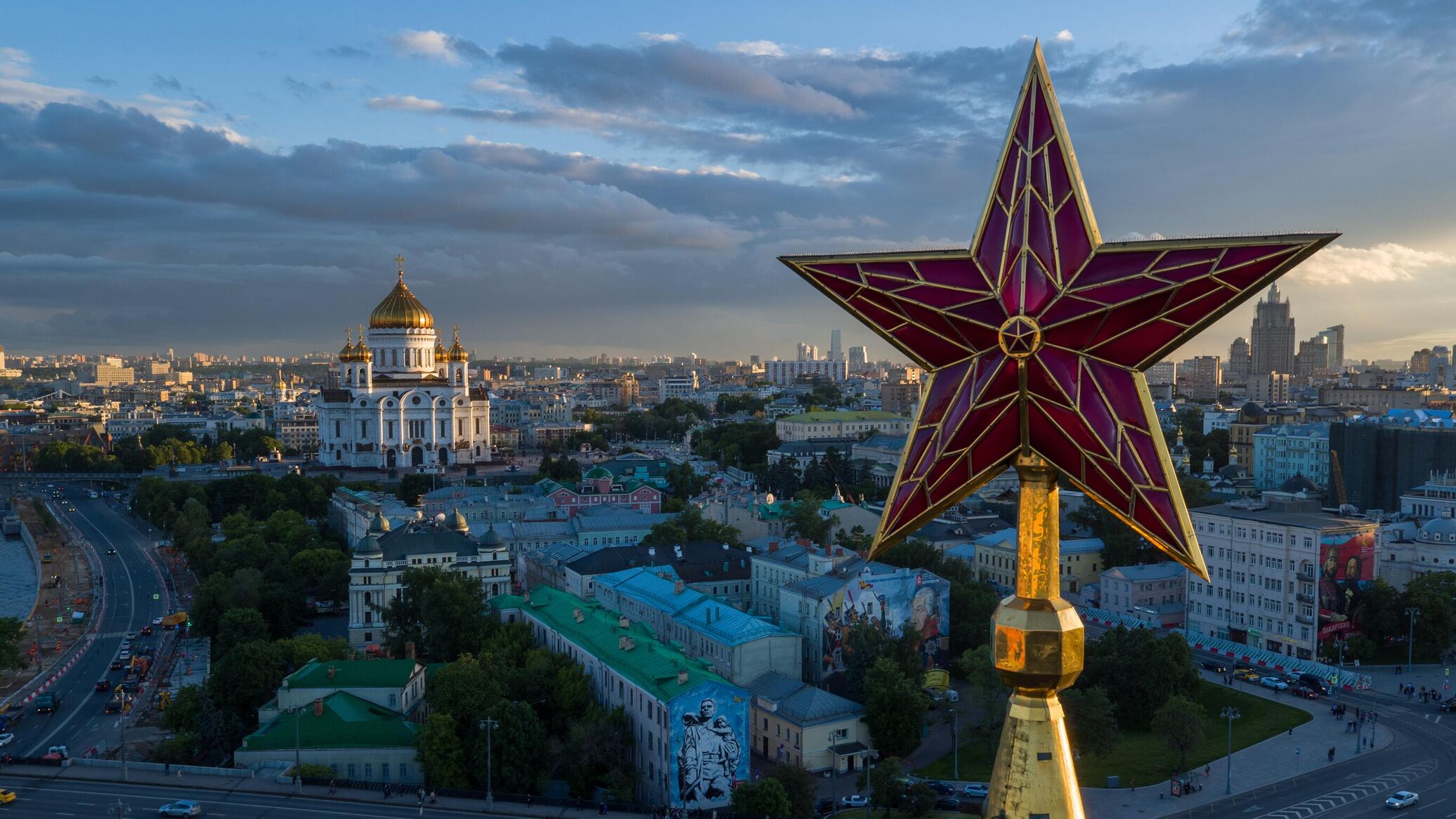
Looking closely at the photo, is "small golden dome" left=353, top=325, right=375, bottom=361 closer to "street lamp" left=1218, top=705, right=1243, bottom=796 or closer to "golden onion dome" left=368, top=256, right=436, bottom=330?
"golden onion dome" left=368, top=256, right=436, bottom=330

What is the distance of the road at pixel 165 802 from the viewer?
3219 centimetres

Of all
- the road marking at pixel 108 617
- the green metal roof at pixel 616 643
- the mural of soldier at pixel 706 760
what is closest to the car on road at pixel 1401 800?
the mural of soldier at pixel 706 760

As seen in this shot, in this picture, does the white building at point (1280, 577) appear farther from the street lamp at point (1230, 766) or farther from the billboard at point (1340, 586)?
the street lamp at point (1230, 766)

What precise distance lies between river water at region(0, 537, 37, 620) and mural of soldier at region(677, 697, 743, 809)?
45537 millimetres

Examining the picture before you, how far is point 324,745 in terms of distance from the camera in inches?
1447

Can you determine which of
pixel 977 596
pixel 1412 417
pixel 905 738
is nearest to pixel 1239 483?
pixel 1412 417

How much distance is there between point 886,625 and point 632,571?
1348 cm

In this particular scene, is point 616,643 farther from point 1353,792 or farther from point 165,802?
point 1353,792

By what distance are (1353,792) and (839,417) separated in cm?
10436

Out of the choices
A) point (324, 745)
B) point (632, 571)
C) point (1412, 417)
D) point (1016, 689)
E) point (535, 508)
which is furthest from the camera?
point (1412, 417)

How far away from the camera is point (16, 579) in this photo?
74188 millimetres

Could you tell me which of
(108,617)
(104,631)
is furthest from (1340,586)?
(108,617)

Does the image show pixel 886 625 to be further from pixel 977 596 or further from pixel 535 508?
pixel 535 508

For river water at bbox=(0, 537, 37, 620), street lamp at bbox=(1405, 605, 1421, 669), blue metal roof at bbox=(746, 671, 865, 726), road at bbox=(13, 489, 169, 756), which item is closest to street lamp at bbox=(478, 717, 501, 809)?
blue metal roof at bbox=(746, 671, 865, 726)
